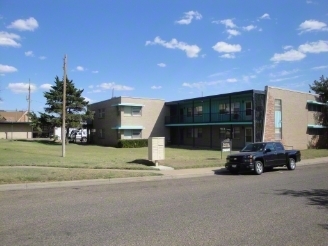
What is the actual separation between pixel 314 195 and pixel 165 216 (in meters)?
5.19

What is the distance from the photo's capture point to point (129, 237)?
5.59m

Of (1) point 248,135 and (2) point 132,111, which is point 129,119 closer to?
(2) point 132,111

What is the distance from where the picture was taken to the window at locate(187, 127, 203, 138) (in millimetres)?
40812

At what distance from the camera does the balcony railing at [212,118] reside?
3441 centimetres

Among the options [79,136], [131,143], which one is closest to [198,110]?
[131,143]

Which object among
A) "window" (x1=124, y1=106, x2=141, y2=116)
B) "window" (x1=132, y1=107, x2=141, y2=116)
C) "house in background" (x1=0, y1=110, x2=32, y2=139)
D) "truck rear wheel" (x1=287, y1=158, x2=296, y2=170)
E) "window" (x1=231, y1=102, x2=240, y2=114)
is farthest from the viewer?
"house in background" (x1=0, y1=110, x2=32, y2=139)

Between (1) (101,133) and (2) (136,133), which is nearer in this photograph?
(2) (136,133)

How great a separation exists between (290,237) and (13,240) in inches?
184

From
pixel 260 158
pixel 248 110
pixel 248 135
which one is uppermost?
pixel 248 110

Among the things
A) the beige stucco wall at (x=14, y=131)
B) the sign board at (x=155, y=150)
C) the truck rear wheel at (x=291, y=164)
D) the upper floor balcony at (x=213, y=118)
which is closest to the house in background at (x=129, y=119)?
the upper floor balcony at (x=213, y=118)

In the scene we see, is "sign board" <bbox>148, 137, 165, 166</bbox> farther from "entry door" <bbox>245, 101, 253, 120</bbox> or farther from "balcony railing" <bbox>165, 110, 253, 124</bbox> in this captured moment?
"entry door" <bbox>245, 101, 253, 120</bbox>

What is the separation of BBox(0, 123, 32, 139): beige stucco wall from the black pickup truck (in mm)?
51000

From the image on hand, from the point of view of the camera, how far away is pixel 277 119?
3384cm

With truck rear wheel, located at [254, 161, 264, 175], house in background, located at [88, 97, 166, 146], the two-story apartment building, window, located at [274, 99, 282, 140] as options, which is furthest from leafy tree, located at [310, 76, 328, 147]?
truck rear wheel, located at [254, 161, 264, 175]
